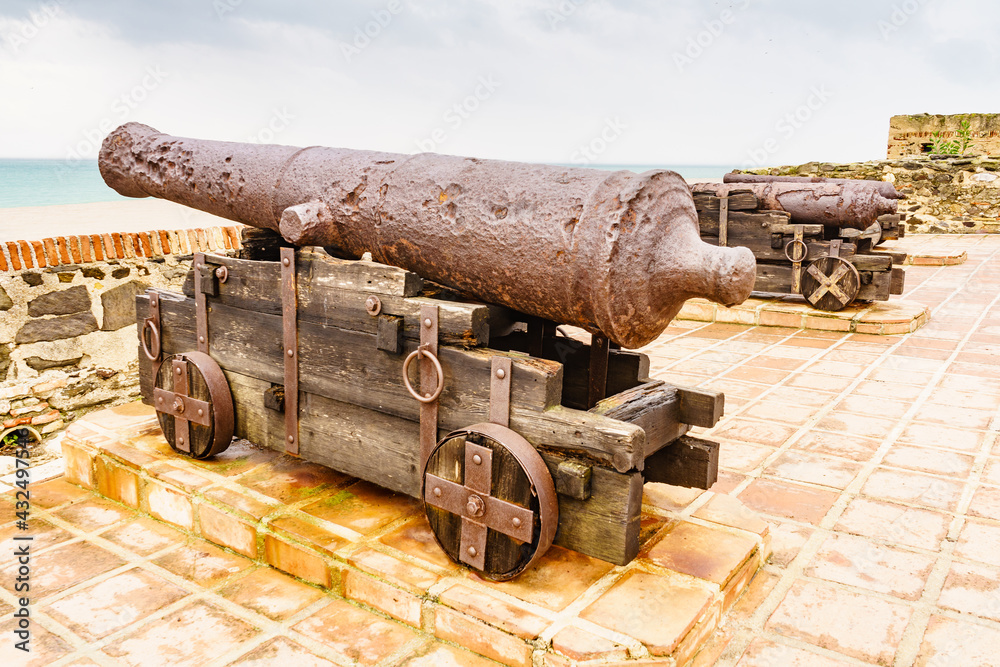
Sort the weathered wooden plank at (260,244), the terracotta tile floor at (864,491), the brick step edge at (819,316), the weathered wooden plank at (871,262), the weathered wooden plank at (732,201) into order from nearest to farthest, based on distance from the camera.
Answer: the terracotta tile floor at (864,491) < the weathered wooden plank at (260,244) < the brick step edge at (819,316) < the weathered wooden plank at (871,262) < the weathered wooden plank at (732,201)

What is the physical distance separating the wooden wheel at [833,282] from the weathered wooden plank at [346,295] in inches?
234


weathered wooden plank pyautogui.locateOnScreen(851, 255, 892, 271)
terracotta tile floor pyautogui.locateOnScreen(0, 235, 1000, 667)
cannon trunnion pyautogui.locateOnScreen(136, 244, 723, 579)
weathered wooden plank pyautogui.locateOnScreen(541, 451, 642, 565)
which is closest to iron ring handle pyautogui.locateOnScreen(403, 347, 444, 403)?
cannon trunnion pyautogui.locateOnScreen(136, 244, 723, 579)

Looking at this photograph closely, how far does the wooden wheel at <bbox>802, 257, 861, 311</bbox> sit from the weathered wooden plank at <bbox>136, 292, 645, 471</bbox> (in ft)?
19.4

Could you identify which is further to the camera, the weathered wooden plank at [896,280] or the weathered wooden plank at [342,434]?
the weathered wooden plank at [896,280]

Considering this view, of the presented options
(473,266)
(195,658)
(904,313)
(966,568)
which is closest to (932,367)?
(904,313)

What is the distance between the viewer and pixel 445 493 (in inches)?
93.4

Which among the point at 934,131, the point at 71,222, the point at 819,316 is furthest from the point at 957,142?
the point at 71,222

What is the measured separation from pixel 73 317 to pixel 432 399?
3424 mm

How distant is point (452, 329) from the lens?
2.41m

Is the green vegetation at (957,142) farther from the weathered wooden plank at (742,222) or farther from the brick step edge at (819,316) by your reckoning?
the weathered wooden plank at (742,222)

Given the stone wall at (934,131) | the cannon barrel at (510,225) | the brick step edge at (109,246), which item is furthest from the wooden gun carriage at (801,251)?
the stone wall at (934,131)

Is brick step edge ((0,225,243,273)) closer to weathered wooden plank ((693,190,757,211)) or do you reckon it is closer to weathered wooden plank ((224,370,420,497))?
weathered wooden plank ((224,370,420,497))

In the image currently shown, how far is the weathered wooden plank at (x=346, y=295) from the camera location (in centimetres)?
240

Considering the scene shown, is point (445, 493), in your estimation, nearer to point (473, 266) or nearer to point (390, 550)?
point (390, 550)
